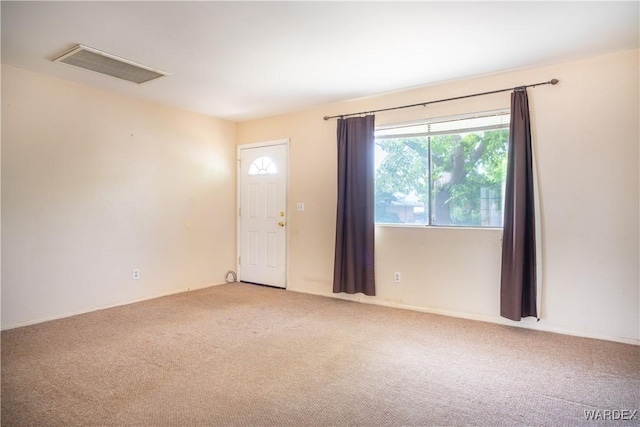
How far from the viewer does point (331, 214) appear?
180 inches

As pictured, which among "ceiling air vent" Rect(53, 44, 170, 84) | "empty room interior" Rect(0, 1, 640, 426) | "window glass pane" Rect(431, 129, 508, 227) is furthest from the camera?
"window glass pane" Rect(431, 129, 508, 227)

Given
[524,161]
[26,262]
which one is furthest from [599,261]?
[26,262]

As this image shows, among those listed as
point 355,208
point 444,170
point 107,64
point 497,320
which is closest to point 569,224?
point 497,320

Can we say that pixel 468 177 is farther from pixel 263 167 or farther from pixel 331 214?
pixel 263 167

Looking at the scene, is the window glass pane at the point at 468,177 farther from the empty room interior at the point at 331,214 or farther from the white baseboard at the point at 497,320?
the white baseboard at the point at 497,320

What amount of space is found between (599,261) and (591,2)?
79.3 inches

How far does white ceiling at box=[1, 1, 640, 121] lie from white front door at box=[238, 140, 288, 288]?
1474mm

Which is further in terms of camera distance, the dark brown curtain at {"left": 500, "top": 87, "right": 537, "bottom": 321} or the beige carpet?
the dark brown curtain at {"left": 500, "top": 87, "right": 537, "bottom": 321}

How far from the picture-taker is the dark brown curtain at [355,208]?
13.5 feet

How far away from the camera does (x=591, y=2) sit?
229 cm

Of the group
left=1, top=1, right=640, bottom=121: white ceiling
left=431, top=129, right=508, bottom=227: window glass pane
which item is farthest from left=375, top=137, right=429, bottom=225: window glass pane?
left=1, top=1, right=640, bottom=121: white ceiling

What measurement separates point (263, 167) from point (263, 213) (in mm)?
665

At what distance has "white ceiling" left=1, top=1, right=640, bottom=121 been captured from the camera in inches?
93.0

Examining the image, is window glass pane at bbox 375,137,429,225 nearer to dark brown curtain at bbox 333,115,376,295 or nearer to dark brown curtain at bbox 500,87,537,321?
dark brown curtain at bbox 333,115,376,295
